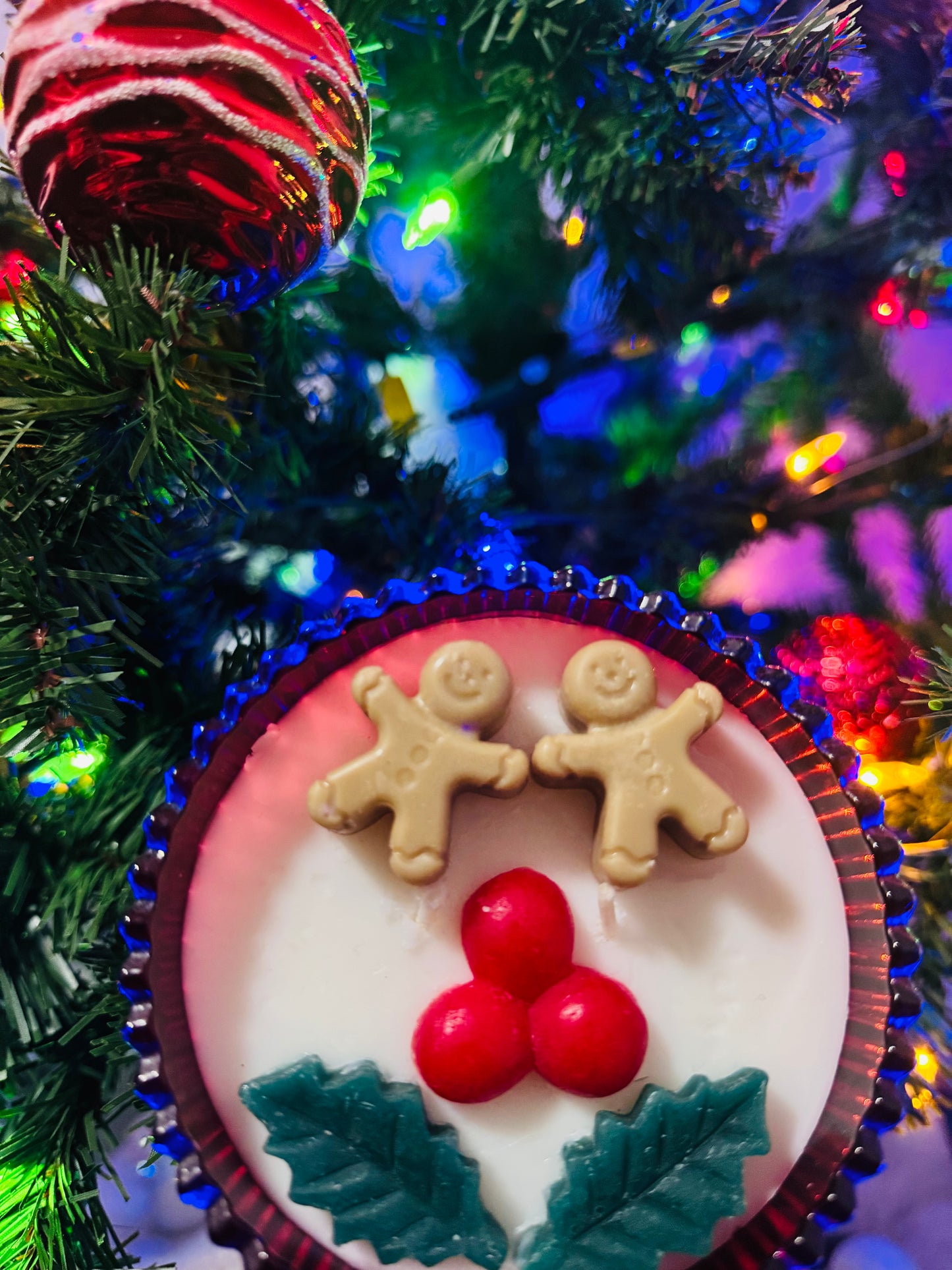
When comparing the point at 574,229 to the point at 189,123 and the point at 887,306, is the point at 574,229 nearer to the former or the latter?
the point at 887,306

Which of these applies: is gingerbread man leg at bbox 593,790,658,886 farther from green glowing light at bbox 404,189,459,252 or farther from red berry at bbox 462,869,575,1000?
green glowing light at bbox 404,189,459,252

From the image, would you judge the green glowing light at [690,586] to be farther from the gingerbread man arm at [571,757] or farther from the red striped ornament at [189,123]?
the red striped ornament at [189,123]

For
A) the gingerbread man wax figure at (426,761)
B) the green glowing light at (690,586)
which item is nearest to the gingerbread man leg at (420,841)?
the gingerbread man wax figure at (426,761)

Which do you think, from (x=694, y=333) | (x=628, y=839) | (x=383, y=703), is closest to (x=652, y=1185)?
(x=628, y=839)

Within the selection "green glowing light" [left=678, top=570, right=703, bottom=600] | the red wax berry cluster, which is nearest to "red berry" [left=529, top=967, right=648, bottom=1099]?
the red wax berry cluster

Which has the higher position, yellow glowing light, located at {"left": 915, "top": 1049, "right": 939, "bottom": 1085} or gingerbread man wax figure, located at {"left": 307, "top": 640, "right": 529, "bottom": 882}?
gingerbread man wax figure, located at {"left": 307, "top": 640, "right": 529, "bottom": 882}

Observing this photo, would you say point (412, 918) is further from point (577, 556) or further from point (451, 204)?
point (451, 204)

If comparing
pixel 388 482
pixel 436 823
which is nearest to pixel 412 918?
pixel 436 823
